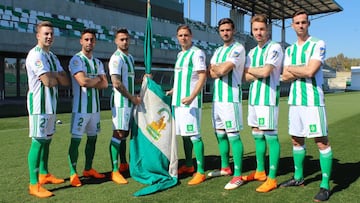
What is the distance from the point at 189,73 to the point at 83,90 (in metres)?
1.32

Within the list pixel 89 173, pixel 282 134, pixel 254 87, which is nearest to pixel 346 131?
pixel 282 134

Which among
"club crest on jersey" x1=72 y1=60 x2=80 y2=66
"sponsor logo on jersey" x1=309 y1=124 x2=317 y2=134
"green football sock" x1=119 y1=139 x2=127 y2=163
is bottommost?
"green football sock" x1=119 y1=139 x2=127 y2=163

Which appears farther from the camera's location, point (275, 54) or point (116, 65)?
point (116, 65)

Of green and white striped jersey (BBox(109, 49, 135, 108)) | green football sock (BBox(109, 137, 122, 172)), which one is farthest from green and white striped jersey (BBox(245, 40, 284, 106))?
green football sock (BBox(109, 137, 122, 172))

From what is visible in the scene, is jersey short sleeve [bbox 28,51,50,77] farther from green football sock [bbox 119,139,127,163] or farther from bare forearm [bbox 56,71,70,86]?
green football sock [bbox 119,139,127,163]

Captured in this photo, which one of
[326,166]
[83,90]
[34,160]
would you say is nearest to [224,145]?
[326,166]

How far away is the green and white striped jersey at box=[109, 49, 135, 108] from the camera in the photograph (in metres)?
4.43

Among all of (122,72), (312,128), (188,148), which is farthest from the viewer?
(188,148)

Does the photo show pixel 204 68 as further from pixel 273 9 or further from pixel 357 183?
pixel 273 9

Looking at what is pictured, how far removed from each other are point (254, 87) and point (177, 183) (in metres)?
1.51

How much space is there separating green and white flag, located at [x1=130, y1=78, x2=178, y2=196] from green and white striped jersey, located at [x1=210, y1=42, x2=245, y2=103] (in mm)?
787

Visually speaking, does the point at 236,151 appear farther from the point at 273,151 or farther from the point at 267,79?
the point at 267,79

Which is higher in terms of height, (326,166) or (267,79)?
(267,79)

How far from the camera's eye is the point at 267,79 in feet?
13.9
